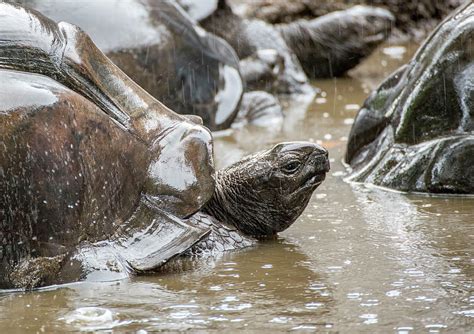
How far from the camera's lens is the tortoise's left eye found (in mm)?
4500

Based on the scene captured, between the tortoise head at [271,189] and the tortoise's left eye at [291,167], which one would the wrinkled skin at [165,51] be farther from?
the tortoise's left eye at [291,167]

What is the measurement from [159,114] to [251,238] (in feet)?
2.28

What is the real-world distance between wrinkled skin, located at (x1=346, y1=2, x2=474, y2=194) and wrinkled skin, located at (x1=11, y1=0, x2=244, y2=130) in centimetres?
176

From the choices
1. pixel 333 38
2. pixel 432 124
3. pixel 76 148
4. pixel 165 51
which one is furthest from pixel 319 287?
pixel 333 38

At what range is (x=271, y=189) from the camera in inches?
180

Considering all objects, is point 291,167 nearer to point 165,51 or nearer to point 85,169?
point 85,169

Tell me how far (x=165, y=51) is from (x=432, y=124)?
2341 millimetres

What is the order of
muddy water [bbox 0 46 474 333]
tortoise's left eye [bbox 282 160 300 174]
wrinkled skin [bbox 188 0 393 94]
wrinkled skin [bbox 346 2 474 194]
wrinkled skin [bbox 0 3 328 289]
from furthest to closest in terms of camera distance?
1. wrinkled skin [bbox 188 0 393 94]
2. wrinkled skin [bbox 346 2 474 194]
3. tortoise's left eye [bbox 282 160 300 174]
4. wrinkled skin [bbox 0 3 328 289]
5. muddy water [bbox 0 46 474 333]

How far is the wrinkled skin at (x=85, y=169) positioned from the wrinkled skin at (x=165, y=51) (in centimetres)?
270

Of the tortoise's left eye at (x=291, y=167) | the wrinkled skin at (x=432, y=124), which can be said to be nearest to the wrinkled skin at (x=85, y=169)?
the tortoise's left eye at (x=291, y=167)

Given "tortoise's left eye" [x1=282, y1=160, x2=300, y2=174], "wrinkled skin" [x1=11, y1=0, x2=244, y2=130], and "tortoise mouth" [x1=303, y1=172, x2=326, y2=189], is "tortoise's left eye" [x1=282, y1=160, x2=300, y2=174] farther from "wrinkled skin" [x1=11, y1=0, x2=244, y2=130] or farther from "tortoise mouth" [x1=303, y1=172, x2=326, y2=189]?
"wrinkled skin" [x1=11, y1=0, x2=244, y2=130]

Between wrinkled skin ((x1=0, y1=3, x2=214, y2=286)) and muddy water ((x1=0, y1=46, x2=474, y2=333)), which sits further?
wrinkled skin ((x1=0, y1=3, x2=214, y2=286))

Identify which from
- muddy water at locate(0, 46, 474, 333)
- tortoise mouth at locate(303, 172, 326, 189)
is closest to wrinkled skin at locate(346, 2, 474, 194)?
muddy water at locate(0, 46, 474, 333)

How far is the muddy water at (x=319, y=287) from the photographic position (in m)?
3.24
